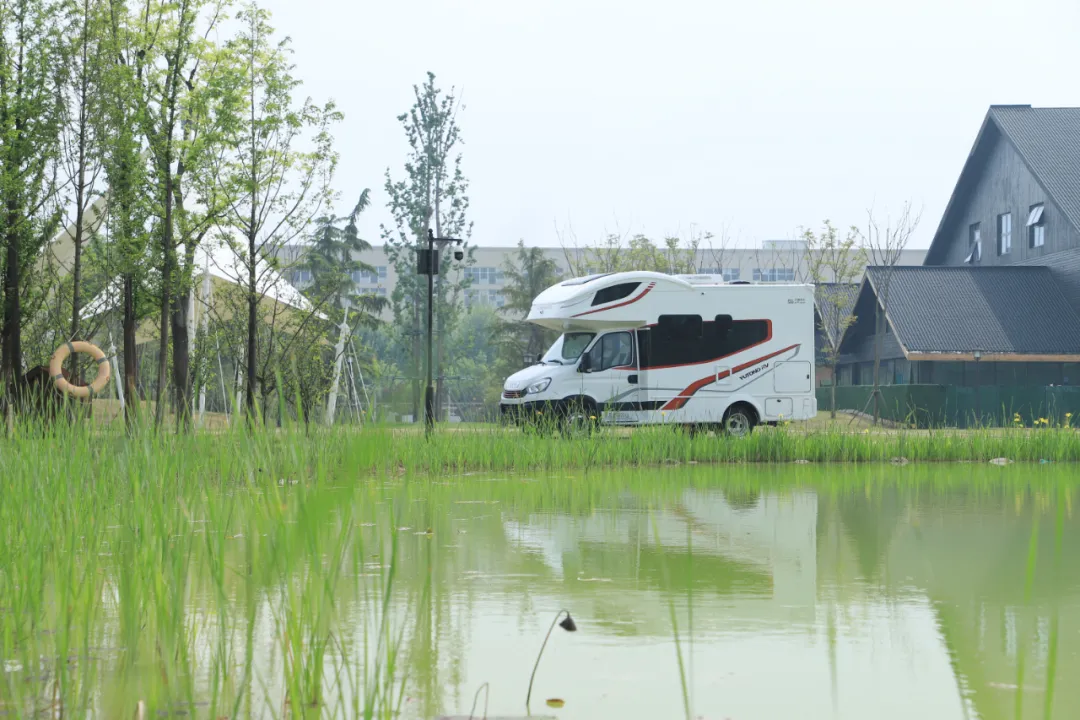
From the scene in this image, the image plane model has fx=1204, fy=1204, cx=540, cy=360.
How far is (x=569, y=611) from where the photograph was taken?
517 cm

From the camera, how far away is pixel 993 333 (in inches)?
1204

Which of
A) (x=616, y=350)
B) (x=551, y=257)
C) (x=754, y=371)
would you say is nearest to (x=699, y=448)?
(x=616, y=350)

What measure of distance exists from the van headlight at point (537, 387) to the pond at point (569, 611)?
1049 cm

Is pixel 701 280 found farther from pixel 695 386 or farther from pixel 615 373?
pixel 615 373

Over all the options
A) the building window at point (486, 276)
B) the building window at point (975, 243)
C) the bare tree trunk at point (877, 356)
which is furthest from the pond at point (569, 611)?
the building window at point (486, 276)

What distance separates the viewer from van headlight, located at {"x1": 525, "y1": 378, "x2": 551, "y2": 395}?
19422 millimetres

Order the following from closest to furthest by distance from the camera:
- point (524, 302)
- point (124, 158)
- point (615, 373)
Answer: point (124, 158), point (615, 373), point (524, 302)

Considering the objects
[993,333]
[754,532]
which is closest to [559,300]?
[754,532]

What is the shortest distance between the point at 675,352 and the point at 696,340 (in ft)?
1.46

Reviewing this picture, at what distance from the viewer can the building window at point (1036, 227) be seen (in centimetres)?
3381

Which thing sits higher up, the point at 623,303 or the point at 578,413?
the point at 623,303

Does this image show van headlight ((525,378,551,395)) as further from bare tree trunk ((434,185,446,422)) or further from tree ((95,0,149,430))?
bare tree trunk ((434,185,446,422))

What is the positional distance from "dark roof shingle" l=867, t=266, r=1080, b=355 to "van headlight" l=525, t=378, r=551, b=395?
13736 millimetres

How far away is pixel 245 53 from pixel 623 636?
17.0m
